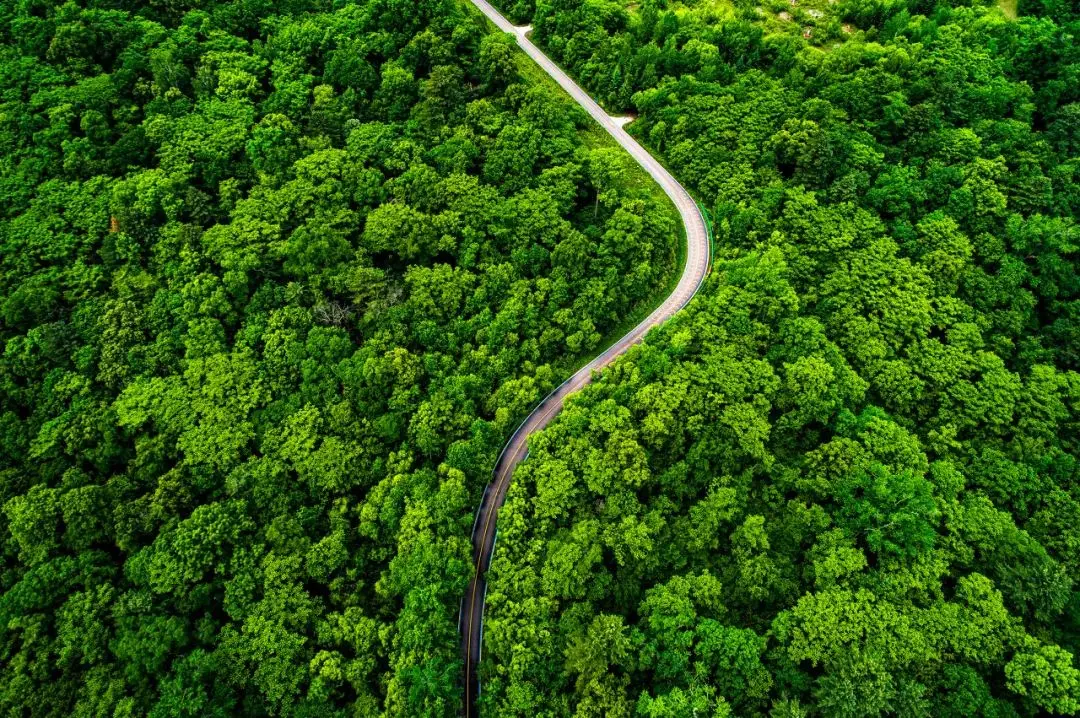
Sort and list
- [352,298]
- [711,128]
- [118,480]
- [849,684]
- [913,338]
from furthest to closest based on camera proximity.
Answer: [711,128], [352,298], [913,338], [118,480], [849,684]

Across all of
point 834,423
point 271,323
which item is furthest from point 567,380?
point 271,323

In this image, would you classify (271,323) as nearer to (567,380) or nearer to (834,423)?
(567,380)

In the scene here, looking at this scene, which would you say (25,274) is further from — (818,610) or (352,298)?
(818,610)

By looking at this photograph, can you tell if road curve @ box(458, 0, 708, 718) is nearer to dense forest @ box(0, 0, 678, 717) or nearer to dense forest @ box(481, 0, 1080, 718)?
dense forest @ box(0, 0, 678, 717)

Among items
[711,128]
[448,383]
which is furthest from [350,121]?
[711,128]

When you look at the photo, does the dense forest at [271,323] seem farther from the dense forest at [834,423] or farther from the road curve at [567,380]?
the dense forest at [834,423]

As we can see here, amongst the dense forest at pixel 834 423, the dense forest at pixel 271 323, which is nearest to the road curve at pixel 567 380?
the dense forest at pixel 271 323
